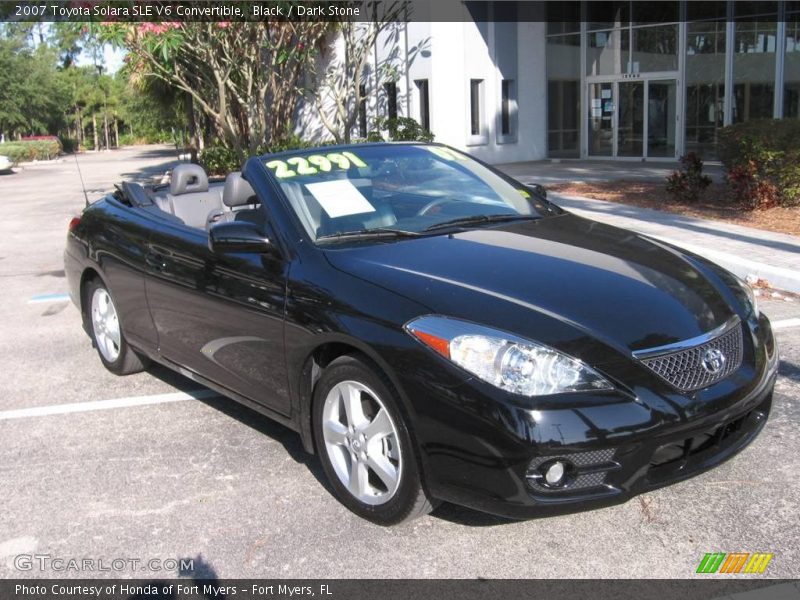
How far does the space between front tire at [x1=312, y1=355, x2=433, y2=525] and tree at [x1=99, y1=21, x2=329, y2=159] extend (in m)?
12.1

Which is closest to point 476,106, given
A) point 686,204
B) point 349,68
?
point 349,68

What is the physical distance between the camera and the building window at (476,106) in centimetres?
2384

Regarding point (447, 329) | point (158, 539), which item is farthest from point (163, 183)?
point (447, 329)

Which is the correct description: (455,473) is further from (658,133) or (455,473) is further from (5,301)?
(658,133)

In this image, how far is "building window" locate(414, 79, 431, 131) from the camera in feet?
76.0

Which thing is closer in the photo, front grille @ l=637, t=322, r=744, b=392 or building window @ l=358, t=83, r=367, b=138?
front grille @ l=637, t=322, r=744, b=392

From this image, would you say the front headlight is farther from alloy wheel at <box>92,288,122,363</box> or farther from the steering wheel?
alloy wheel at <box>92,288,122,363</box>

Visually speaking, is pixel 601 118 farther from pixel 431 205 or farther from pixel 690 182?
pixel 431 205

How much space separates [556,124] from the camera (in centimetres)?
2567

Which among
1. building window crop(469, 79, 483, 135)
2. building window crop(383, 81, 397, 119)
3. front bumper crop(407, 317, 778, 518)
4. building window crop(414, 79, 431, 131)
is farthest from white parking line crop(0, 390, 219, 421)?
building window crop(469, 79, 483, 135)

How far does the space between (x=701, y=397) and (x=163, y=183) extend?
4885 mm

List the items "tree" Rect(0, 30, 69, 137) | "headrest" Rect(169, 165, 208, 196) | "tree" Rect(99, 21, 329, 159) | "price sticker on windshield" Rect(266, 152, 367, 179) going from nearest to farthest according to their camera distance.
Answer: "price sticker on windshield" Rect(266, 152, 367, 179) → "headrest" Rect(169, 165, 208, 196) → "tree" Rect(99, 21, 329, 159) → "tree" Rect(0, 30, 69, 137)

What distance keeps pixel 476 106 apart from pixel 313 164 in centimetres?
2036

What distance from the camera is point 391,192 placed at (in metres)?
4.41
